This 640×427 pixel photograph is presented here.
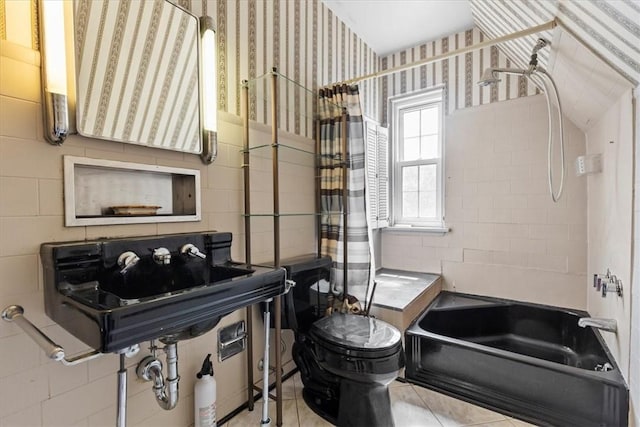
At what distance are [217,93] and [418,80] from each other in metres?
2.07

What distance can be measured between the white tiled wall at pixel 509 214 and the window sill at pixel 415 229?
0.05 meters

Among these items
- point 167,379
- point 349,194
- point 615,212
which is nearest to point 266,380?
point 167,379

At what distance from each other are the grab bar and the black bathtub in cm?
174

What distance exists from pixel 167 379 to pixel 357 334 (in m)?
0.88

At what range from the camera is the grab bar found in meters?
0.78

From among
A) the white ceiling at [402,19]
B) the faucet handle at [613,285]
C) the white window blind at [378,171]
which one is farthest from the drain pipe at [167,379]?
the white ceiling at [402,19]

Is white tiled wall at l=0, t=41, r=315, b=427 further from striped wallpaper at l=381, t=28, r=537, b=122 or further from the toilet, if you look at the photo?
striped wallpaper at l=381, t=28, r=537, b=122

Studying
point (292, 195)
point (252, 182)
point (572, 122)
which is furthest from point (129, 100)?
point (572, 122)

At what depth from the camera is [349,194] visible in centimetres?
210

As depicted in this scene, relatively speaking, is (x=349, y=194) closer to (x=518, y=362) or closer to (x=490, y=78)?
(x=490, y=78)

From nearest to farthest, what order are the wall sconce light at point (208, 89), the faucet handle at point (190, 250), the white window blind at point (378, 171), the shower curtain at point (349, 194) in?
the faucet handle at point (190, 250) → the wall sconce light at point (208, 89) → the shower curtain at point (349, 194) → the white window blind at point (378, 171)

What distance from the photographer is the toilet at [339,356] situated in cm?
145

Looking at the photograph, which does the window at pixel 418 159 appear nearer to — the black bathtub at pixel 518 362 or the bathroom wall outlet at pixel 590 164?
the black bathtub at pixel 518 362

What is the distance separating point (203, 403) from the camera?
1399 mm
